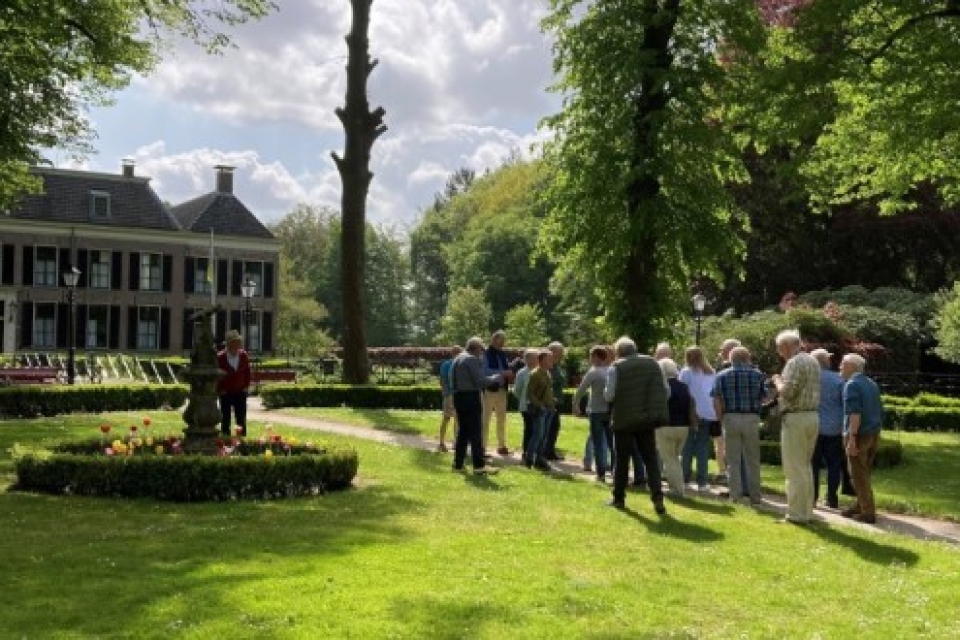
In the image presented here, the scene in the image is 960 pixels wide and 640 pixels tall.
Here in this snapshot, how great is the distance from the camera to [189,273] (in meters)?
50.9

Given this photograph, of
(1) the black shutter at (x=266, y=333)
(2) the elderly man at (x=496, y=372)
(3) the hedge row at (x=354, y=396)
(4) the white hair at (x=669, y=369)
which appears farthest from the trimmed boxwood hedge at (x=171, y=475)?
(1) the black shutter at (x=266, y=333)

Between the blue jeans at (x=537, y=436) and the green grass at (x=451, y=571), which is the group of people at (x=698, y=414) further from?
the green grass at (x=451, y=571)

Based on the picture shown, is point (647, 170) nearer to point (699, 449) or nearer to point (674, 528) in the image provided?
point (699, 449)

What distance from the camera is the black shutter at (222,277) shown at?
5194cm

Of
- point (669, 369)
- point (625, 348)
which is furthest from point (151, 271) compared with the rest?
point (625, 348)

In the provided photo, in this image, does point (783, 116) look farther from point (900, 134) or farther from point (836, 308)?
point (836, 308)

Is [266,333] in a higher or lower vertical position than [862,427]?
higher

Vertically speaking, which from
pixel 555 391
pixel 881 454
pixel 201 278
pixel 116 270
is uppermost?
pixel 116 270

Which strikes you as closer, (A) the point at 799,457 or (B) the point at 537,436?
(A) the point at 799,457

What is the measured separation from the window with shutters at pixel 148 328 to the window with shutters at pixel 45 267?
4149 mm

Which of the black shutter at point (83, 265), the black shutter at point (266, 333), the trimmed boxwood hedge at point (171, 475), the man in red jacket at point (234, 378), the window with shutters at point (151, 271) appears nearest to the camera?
the trimmed boxwood hedge at point (171, 475)

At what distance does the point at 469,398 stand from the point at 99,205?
Result: 40.8m

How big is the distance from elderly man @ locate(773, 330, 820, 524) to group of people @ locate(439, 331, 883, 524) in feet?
0.03

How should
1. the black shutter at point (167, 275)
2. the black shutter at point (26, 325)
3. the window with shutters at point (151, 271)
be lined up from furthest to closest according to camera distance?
the black shutter at point (167, 275) < the window with shutters at point (151, 271) < the black shutter at point (26, 325)
